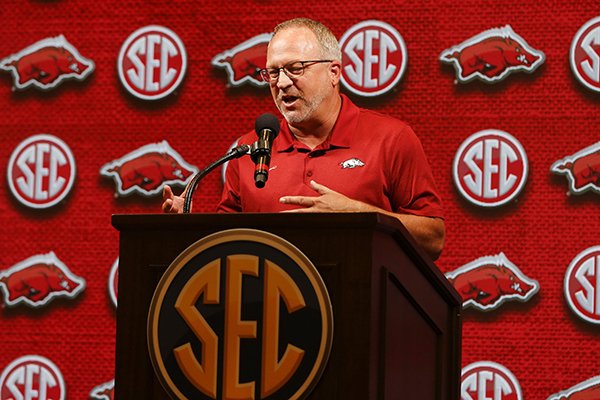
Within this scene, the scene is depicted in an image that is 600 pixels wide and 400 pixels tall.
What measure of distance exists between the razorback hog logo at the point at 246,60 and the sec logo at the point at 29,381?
3.72 ft

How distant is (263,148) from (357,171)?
18.3 inches

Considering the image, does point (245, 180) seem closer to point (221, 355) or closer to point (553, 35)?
point (221, 355)

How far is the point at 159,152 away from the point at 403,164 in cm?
130

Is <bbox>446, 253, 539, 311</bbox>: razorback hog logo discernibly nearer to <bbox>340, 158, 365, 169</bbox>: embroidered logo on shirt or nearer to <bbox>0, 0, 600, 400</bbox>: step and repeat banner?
<bbox>0, 0, 600, 400</bbox>: step and repeat banner

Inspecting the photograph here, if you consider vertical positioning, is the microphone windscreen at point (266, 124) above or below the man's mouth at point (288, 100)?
below

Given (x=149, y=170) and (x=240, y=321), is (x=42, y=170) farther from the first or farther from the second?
(x=240, y=321)

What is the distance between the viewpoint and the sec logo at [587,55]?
10.1 ft

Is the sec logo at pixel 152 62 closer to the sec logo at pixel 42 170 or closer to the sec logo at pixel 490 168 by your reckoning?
the sec logo at pixel 42 170

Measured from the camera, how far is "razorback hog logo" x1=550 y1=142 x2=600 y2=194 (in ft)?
10.1

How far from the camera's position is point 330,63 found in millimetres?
2348

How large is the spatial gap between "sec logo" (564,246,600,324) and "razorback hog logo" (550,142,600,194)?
7.4 inches

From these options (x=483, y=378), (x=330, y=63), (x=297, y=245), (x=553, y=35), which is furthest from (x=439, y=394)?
(x=553, y=35)

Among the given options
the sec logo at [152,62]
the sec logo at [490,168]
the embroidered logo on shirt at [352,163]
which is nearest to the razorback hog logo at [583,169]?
the sec logo at [490,168]

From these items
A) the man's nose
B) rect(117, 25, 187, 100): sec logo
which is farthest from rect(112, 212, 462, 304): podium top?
rect(117, 25, 187, 100): sec logo
